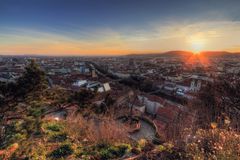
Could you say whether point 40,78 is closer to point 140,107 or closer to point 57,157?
point 57,157

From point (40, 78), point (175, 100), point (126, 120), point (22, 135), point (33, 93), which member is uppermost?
point (40, 78)

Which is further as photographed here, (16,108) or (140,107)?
(140,107)

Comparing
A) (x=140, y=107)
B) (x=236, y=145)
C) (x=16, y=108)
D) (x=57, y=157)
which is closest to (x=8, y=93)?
(x=16, y=108)

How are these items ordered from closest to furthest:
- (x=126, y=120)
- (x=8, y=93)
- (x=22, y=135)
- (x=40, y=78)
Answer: (x=22, y=135) < (x=8, y=93) < (x=40, y=78) < (x=126, y=120)

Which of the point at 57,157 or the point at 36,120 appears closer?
the point at 57,157

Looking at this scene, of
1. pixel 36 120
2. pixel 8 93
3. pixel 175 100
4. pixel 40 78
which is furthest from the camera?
pixel 175 100

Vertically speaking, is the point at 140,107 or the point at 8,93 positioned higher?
the point at 8,93

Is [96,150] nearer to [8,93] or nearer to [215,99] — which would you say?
[8,93]

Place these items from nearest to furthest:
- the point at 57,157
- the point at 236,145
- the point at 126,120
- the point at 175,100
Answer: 1. the point at 236,145
2. the point at 57,157
3. the point at 126,120
4. the point at 175,100

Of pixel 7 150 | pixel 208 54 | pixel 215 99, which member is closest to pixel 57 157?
pixel 7 150
